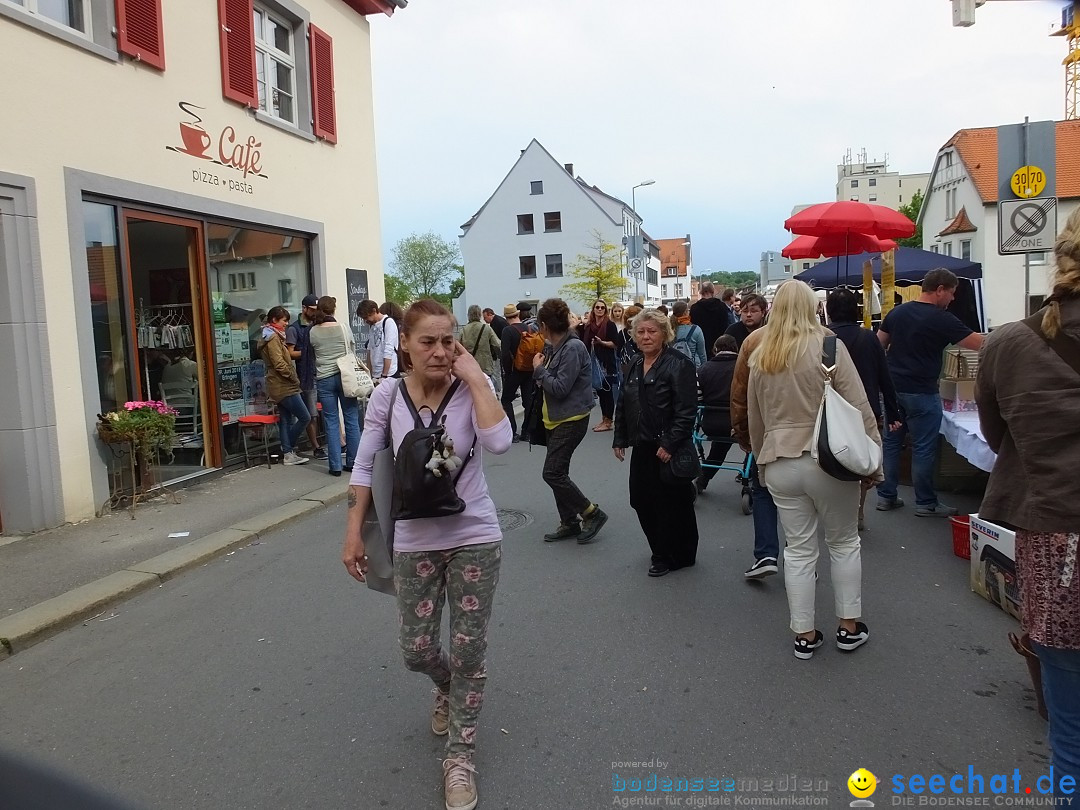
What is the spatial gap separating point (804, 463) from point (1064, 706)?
5.84ft

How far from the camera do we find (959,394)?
266 inches

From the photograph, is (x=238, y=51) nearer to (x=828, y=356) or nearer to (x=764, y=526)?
(x=764, y=526)

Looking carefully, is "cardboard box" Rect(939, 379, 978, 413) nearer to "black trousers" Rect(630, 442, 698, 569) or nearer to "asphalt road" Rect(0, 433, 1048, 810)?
"asphalt road" Rect(0, 433, 1048, 810)

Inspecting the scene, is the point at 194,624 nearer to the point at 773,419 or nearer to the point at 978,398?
the point at 773,419

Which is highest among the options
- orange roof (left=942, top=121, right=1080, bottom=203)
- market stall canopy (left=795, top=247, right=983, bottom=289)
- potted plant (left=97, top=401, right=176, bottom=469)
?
orange roof (left=942, top=121, right=1080, bottom=203)

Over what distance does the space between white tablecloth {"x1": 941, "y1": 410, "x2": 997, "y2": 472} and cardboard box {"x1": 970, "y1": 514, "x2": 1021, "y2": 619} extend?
65 cm

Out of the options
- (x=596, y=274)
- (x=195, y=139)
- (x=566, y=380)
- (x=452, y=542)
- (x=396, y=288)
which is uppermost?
(x=396, y=288)

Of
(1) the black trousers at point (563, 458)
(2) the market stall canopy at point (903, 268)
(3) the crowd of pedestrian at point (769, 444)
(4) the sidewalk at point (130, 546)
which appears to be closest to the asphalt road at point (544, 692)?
(4) the sidewalk at point (130, 546)

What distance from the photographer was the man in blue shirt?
633 centimetres

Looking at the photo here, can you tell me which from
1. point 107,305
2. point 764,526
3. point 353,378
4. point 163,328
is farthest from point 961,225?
point 107,305

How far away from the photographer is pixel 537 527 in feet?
22.1

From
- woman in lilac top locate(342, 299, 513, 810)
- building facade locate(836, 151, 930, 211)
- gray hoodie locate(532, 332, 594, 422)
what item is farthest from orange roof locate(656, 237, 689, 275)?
woman in lilac top locate(342, 299, 513, 810)

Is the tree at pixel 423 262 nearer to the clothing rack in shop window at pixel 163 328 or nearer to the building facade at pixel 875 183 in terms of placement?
the building facade at pixel 875 183

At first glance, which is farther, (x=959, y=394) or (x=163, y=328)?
(x=163, y=328)
